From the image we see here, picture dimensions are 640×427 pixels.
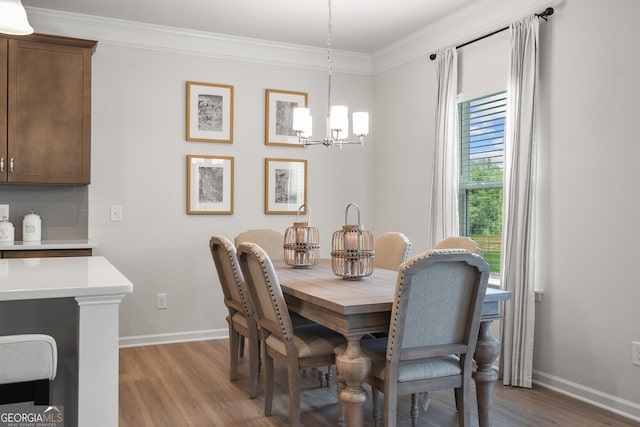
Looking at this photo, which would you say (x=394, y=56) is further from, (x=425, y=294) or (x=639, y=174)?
(x=425, y=294)

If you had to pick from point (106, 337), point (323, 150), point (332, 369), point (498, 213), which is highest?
point (323, 150)

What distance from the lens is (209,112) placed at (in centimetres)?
489

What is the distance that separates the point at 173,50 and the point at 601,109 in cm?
331

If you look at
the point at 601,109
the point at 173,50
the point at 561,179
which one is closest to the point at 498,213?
the point at 561,179

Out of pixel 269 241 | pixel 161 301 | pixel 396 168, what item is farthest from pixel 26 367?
pixel 396 168

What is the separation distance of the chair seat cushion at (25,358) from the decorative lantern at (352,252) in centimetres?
163

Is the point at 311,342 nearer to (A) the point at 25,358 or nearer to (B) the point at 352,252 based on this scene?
(B) the point at 352,252

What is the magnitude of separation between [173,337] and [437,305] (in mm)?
3044

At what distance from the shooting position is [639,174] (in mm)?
3000

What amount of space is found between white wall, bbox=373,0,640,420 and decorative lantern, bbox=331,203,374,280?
1.30 meters

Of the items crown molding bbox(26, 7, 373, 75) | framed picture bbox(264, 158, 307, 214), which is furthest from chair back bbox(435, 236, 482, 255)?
crown molding bbox(26, 7, 373, 75)

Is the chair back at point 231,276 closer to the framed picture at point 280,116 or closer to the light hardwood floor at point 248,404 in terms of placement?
the light hardwood floor at point 248,404

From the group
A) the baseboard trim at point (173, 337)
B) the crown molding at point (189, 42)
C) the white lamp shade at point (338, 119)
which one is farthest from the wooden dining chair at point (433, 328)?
the crown molding at point (189, 42)

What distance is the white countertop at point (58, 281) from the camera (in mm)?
1780
